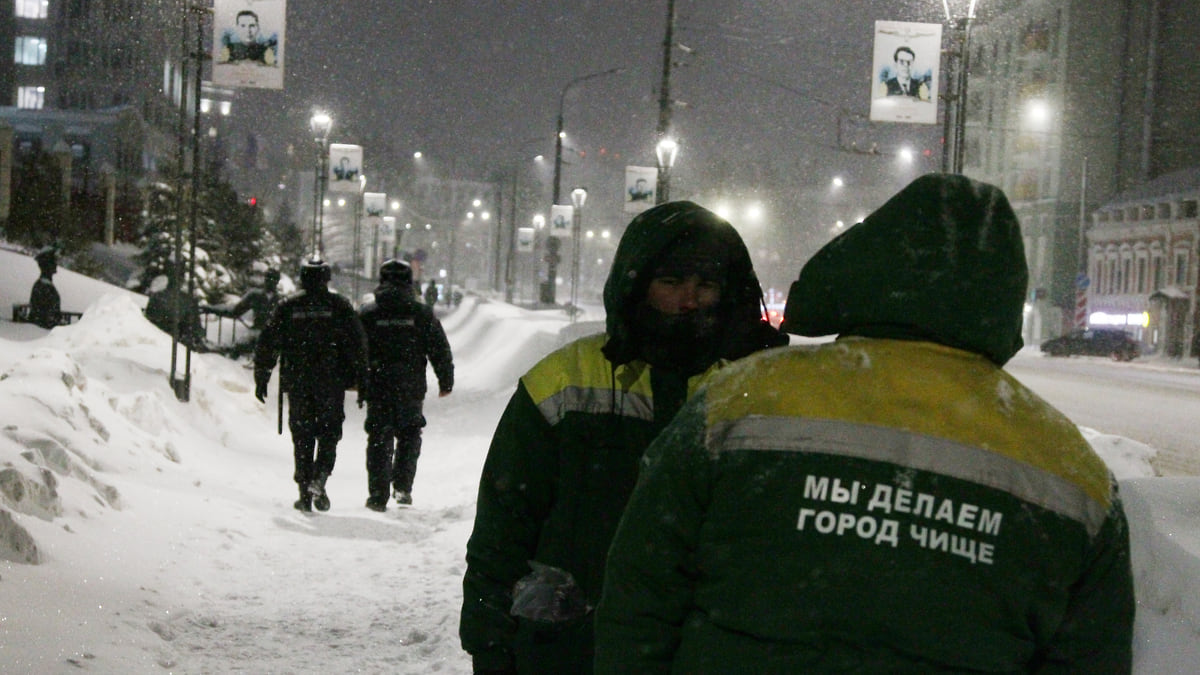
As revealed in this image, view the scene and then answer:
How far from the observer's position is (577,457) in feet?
9.98

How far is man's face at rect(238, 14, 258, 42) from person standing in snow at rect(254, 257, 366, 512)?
6820 mm

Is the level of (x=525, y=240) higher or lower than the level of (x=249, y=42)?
lower

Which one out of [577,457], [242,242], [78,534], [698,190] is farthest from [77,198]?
[577,457]

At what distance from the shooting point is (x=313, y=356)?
30.3 feet

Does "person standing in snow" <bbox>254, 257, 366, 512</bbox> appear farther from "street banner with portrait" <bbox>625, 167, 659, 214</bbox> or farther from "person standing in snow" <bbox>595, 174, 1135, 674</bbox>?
"street banner with portrait" <bbox>625, 167, 659, 214</bbox>

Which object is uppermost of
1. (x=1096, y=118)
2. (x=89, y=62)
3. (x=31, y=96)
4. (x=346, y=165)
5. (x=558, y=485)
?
(x=89, y=62)

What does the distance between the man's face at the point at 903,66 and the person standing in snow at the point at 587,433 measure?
15706 mm

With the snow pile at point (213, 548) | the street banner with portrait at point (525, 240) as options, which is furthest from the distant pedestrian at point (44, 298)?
the street banner with portrait at point (525, 240)

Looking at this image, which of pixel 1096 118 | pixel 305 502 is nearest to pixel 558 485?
pixel 305 502

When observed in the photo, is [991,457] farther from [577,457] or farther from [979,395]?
[577,457]

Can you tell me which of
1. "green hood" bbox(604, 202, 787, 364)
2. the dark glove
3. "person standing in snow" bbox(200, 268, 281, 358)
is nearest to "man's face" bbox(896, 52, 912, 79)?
"person standing in snow" bbox(200, 268, 281, 358)

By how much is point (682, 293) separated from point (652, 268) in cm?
11

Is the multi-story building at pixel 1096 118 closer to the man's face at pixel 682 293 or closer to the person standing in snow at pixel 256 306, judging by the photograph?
the person standing in snow at pixel 256 306

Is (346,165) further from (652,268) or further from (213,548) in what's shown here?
(652,268)
